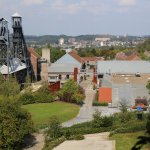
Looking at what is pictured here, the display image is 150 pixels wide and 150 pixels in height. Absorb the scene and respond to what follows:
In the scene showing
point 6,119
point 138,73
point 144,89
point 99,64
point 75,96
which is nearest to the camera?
point 6,119

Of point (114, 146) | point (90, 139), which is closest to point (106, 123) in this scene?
point (90, 139)

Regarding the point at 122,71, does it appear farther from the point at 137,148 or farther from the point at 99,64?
the point at 137,148

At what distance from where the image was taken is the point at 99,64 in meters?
59.1

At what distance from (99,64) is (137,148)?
55.5 meters

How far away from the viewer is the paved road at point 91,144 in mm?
22734

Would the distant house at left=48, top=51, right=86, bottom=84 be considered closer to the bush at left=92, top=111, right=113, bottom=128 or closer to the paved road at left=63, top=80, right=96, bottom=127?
the paved road at left=63, top=80, right=96, bottom=127

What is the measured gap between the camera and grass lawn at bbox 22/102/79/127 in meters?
31.8

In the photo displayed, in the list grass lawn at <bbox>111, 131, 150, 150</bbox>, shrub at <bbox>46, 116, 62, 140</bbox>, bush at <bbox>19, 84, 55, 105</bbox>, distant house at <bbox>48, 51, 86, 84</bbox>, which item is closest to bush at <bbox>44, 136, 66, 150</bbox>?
shrub at <bbox>46, 116, 62, 140</bbox>

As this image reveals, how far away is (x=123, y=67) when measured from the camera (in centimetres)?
5706

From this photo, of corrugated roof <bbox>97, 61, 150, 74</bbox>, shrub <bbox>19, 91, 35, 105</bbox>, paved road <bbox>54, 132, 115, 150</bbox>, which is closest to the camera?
paved road <bbox>54, 132, 115, 150</bbox>

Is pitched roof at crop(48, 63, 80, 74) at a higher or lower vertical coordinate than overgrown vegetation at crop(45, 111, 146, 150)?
higher

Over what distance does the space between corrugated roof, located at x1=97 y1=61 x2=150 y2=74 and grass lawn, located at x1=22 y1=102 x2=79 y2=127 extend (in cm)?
1916

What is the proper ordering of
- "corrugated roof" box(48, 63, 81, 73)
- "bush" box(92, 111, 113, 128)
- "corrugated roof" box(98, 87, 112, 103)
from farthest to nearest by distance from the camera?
"corrugated roof" box(48, 63, 81, 73) → "corrugated roof" box(98, 87, 112, 103) → "bush" box(92, 111, 113, 128)

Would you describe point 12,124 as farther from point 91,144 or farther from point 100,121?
point 100,121
